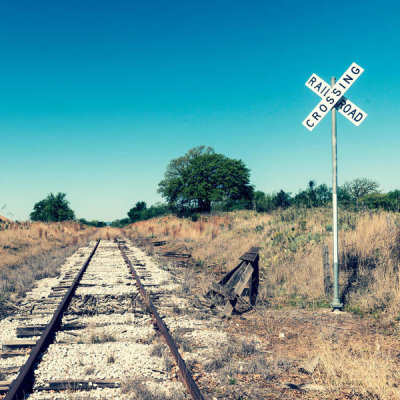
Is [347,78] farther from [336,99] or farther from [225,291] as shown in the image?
[225,291]

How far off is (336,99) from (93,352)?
573 centimetres

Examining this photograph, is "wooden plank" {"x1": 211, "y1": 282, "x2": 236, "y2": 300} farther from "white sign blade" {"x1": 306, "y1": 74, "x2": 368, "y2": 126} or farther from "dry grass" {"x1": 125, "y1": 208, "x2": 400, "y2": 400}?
"white sign blade" {"x1": 306, "y1": 74, "x2": 368, "y2": 126}

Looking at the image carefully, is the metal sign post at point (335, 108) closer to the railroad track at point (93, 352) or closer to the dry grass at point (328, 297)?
the dry grass at point (328, 297)

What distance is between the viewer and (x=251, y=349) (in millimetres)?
5129

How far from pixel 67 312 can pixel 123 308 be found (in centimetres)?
104

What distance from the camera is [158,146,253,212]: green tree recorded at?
188ft

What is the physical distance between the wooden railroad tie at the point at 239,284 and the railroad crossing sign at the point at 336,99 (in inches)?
116

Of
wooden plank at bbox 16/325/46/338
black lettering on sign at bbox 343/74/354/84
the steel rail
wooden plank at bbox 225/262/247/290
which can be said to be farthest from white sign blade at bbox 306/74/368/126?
wooden plank at bbox 16/325/46/338

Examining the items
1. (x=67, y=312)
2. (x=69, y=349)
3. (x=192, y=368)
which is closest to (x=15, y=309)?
(x=67, y=312)

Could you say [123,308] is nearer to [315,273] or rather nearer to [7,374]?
[7,374]

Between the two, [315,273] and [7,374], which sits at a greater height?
[315,273]

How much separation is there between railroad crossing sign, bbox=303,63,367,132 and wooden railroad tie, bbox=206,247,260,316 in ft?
9.66

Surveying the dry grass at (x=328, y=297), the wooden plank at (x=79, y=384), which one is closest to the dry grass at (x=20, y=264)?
the wooden plank at (x=79, y=384)

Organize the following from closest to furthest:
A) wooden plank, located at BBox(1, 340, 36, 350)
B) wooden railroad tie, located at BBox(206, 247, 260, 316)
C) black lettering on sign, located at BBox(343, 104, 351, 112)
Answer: wooden plank, located at BBox(1, 340, 36, 350)
black lettering on sign, located at BBox(343, 104, 351, 112)
wooden railroad tie, located at BBox(206, 247, 260, 316)
